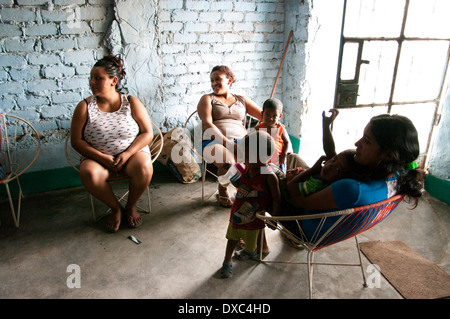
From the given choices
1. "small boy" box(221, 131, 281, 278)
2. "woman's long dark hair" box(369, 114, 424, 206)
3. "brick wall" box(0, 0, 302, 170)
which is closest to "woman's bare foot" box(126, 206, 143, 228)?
"small boy" box(221, 131, 281, 278)

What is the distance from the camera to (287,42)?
3.41m

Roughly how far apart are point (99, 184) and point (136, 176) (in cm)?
28

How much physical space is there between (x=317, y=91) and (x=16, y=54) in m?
2.90

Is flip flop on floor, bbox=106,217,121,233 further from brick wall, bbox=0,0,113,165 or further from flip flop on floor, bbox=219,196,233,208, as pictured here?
brick wall, bbox=0,0,113,165

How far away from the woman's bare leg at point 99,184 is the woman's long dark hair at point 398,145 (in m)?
1.91

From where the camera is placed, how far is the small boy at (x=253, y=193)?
65.7 inches

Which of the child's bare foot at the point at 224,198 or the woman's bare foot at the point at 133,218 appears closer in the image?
the woman's bare foot at the point at 133,218

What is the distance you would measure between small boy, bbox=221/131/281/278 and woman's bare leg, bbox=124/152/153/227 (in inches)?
36.9

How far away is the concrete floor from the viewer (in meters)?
1.88

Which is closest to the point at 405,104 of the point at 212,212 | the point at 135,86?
the point at 212,212

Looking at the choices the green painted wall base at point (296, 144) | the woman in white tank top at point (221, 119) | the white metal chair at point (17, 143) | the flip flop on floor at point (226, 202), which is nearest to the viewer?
the woman in white tank top at point (221, 119)

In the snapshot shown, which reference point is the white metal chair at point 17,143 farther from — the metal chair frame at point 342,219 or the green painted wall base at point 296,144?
the green painted wall base at point 296,144

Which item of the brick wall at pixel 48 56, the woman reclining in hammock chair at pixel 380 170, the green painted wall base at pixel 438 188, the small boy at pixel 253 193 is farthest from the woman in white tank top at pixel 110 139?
the green painted wall base at pixel 438 188
